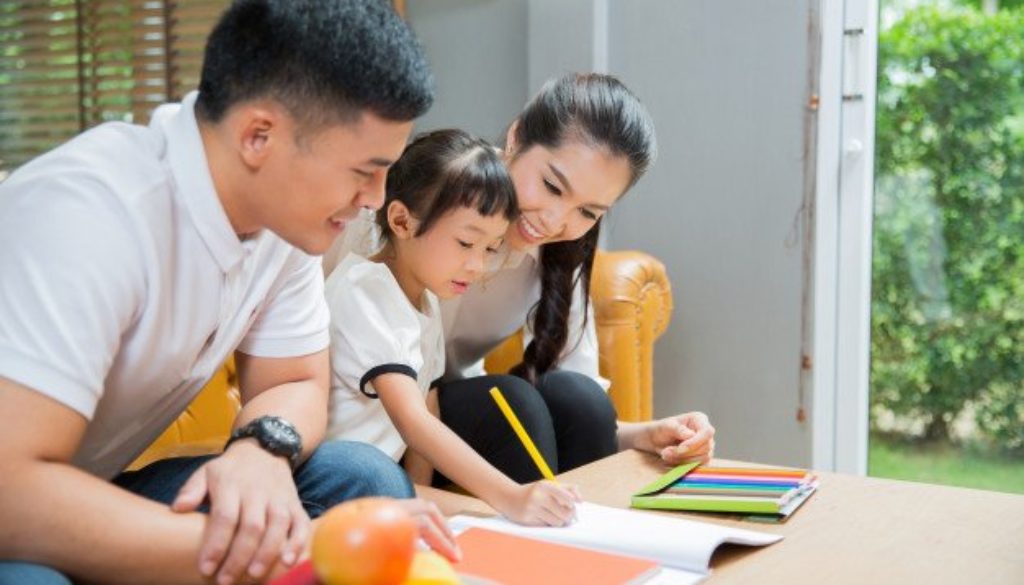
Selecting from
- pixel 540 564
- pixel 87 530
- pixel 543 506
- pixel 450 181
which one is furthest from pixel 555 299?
pixel 87 530

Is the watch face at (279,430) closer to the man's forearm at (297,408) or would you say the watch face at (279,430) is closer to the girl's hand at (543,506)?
the man's forearm at (297,408)

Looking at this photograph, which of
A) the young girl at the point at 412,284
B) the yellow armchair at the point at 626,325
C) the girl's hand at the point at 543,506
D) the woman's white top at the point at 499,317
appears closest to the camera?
the girl's hand at the point at 543,506

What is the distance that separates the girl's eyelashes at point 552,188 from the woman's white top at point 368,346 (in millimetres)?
255

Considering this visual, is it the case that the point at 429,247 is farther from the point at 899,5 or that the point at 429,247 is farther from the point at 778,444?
the point at 899,5

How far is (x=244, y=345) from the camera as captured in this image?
127 cm

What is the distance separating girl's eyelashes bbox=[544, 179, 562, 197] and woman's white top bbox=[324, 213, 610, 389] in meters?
0.16

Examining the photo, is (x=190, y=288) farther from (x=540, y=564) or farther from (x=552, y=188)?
(x=552, y=188)

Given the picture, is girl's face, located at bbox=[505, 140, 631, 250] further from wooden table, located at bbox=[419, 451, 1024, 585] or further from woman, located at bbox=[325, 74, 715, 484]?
wooden table, located at bbox=[419, 451, 1024, 585]

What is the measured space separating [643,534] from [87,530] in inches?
21.2

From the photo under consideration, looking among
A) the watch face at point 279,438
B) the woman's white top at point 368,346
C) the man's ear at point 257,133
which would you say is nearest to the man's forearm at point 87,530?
the watch face at point 279,438

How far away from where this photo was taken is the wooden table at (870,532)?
3.74 ft

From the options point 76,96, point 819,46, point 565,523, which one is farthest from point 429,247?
point 76,96

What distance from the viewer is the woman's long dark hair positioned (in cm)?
169

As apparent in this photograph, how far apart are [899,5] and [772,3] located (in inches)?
11.7
